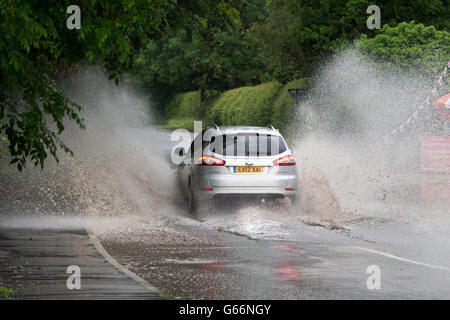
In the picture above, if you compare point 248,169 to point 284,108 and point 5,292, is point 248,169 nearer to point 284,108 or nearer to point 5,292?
point 5,292

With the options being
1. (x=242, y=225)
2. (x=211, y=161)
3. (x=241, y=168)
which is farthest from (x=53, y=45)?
(x=241, y=168)

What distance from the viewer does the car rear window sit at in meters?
16.3

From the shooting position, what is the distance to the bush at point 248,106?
186 ft

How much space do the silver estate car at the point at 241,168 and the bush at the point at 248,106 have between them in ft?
129

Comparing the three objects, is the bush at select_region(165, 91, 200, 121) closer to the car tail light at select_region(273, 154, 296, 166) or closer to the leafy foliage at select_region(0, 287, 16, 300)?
the car tail light at select_region(273, 154, 296, 166)

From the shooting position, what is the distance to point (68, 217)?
16250 millimetres

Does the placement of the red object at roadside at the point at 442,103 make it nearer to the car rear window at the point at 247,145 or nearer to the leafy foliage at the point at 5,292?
the car rear window at the point at 247,145

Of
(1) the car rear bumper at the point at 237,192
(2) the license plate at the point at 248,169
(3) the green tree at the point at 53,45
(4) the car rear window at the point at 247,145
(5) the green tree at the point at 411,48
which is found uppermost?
(5) the green tree at the point at 411,48

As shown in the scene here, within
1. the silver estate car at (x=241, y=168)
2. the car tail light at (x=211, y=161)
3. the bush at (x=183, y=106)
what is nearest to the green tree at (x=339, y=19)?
the silver estate car at (x=241, y=168)

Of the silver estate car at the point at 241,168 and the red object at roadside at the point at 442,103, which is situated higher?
the red object at roadside at the point at 442,103

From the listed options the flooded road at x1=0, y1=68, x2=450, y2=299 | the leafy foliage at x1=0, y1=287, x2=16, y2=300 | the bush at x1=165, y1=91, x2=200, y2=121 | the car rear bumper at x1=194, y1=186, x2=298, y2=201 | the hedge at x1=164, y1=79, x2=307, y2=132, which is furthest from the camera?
the bush at x1=165, y1=91, x2=200, y2=121

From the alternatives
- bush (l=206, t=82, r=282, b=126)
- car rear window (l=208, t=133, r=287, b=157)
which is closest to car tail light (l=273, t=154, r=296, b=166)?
car rear window (l=208, t=133, r=287, b=157)
